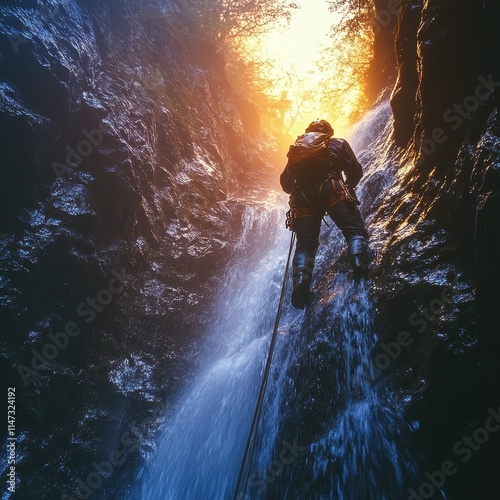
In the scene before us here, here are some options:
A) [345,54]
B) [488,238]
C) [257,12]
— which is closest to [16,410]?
[488,238]

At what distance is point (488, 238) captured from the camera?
9.76 ft

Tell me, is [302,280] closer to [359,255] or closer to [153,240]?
[359,255]

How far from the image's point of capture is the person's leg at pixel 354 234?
435 cm

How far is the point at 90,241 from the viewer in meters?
7.06

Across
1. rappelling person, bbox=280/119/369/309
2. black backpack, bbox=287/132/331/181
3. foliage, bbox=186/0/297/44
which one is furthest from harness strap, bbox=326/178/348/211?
foliage, bbox=186/0/297/44

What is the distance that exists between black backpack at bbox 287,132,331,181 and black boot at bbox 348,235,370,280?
1121 millimetres

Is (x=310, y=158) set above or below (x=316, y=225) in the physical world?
above

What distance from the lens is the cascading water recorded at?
A: 3.66 meters

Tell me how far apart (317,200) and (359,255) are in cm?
108

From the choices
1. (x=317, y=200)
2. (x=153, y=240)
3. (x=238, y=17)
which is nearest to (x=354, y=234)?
(x=317, y=200)

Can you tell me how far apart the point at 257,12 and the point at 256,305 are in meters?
15.1

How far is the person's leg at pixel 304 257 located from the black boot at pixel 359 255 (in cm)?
56

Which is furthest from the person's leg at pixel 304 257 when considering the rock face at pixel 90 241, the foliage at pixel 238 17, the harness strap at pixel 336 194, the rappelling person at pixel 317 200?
the foliage at pixel 238 17

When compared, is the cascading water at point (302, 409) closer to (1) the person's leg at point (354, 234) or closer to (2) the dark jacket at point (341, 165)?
(1) the person's leg at point (354, 234)
